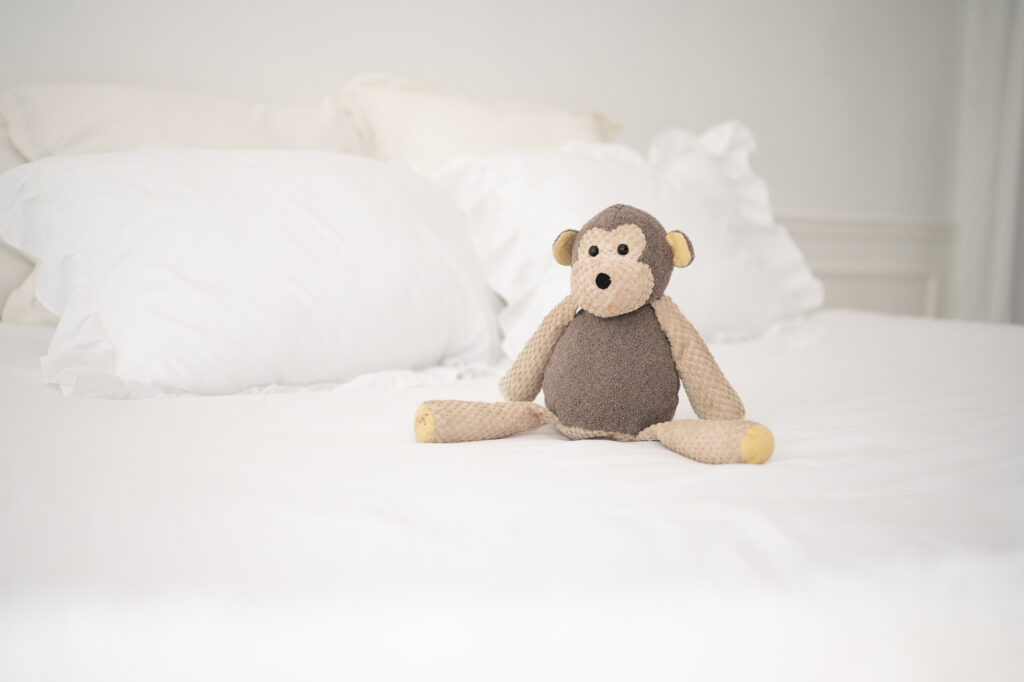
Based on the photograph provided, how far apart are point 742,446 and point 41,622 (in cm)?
45

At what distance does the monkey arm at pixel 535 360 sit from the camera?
715 millimetres

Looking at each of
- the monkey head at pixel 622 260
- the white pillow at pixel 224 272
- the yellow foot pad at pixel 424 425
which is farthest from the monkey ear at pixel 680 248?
the white pillow at pixel 224 272

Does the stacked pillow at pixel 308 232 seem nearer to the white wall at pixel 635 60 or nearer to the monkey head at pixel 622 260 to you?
the white wall at pixel 635 60

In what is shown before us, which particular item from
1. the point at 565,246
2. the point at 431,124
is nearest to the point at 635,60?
the point at 431,124

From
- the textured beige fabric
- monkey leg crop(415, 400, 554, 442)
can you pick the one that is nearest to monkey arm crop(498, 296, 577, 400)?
monkey leg crop(415, 400, 554, 442)

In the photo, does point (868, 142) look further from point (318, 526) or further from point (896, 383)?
point (318, 526)

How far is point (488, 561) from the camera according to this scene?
373 millimetres

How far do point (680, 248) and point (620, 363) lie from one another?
0.41 ft

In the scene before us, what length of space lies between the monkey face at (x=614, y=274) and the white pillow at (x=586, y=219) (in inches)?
15.0

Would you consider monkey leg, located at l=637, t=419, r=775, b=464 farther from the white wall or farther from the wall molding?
the wall molding

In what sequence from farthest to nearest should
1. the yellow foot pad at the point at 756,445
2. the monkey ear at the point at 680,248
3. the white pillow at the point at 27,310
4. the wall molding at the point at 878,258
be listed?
the wall molding at the point at 878,258 → the white pillow at the point at 27,310 → the monkey ear at the point at 680,248 → the yellow foot pad at the point at 756,445

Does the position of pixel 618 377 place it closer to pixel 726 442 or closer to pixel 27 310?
pixel 726 442

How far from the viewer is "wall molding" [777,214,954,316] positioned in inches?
94.0

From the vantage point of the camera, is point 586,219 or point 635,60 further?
point 635,60
